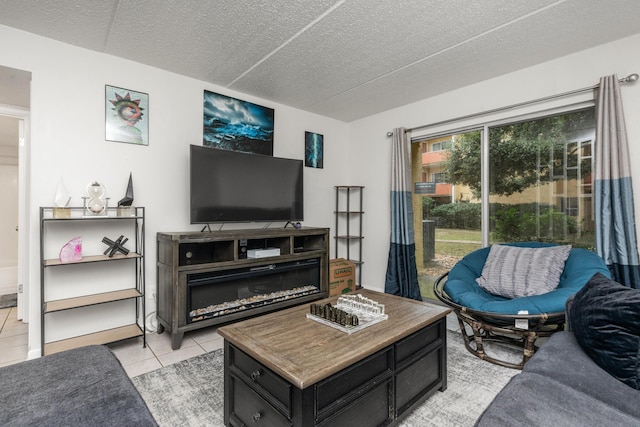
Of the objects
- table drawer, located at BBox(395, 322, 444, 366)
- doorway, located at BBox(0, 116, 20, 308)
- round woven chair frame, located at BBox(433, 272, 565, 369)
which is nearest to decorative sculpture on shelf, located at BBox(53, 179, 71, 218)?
table drawer, located at BBox(395, 322, 444, 366)

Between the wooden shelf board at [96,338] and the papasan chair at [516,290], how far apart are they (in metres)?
2.49

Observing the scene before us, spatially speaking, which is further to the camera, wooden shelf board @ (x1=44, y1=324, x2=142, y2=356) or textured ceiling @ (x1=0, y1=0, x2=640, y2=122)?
wooden shelf board @ (x1=44, y1=324, x2=142, y2=356)

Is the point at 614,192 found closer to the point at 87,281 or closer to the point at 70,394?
the point at 70,394

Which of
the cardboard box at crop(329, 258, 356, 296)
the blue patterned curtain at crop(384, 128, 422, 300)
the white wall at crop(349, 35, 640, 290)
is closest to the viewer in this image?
the white wall at crop(349, 35, 640, 290)

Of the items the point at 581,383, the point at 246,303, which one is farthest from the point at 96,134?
the point at 581,383

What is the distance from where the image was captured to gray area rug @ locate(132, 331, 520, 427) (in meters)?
1.64

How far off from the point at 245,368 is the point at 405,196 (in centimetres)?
286

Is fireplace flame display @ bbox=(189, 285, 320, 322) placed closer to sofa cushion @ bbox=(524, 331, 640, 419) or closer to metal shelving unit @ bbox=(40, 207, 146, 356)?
metal shelving unit @ bbox=(40, 207, 146, 356)

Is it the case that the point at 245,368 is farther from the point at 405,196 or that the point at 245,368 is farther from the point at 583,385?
the point at 405,196

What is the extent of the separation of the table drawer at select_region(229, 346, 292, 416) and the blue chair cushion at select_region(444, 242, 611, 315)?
5.07ft

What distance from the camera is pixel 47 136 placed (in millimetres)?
2398

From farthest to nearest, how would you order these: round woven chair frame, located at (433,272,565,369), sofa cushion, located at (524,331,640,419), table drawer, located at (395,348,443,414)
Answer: round woven chair frame, located at (433,272,565,369) < table drawer, located at (395,348,443,414) < sofa cushion, located at (524,331,640,419)

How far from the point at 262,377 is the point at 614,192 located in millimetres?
2837

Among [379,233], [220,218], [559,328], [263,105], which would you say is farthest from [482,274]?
[263,105]
